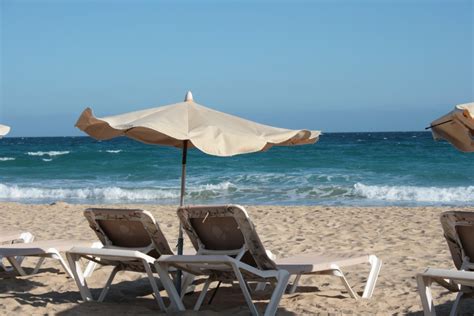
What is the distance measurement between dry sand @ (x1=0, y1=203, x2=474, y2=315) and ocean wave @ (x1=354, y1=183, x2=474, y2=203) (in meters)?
5.09

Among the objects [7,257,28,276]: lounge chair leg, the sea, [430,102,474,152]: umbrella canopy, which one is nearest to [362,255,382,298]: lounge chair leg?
[430,102,474,152]: umbrella canopy

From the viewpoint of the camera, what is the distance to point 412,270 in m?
7.75

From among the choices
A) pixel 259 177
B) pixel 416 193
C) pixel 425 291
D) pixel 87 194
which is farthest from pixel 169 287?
pixel 259 177

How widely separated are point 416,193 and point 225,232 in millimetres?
15076

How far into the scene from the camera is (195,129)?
231 inches

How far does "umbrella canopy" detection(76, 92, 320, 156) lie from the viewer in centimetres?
571

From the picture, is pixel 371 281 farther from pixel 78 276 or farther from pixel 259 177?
pixel 259 177

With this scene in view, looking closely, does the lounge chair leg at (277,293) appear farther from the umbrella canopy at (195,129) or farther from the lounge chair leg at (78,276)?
the lounge chair leg at (78,276)

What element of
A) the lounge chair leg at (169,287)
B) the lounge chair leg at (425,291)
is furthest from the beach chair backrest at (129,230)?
the lounge chair leg at (425,291)

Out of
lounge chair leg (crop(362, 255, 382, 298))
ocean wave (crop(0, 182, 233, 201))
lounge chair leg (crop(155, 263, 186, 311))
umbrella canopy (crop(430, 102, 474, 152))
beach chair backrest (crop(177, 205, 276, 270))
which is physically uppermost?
umbrella canopy (crop(430, 102, 474, 152))

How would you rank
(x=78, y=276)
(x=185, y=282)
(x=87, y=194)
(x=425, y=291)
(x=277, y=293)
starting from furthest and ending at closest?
1. (x=87, y=194)
2. (x=185, y=282)
3. (x=78, y=276)
4. (x=277, y=293)
5. (x=425, y=291)

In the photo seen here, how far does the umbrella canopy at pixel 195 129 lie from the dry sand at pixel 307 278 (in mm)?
1216

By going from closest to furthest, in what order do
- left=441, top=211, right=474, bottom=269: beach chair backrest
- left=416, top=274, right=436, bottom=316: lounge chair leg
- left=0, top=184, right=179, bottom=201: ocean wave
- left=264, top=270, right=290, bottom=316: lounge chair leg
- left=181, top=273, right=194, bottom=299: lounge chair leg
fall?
left=416, top=274, right=436, bottom=316: lounge chair leg → left=441, top=211, right=474, bottom=269: beach chair backrest → left=264, top=270, right=290, bottom=316: lounge chair leg → left=181, top=273, right=194, bottom=299: lounge chair leg → left=0, top=184, right=179, bottom=201: ocean wave

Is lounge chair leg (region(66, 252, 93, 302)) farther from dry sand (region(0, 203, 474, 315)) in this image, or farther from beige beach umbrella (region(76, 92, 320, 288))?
beige beach umbrella (region(76, 92, 320, 288))
